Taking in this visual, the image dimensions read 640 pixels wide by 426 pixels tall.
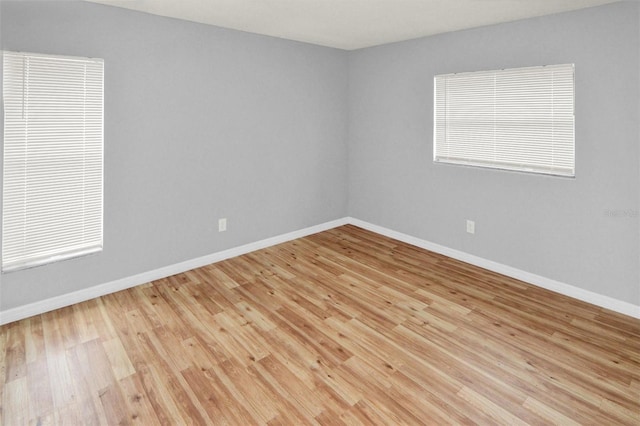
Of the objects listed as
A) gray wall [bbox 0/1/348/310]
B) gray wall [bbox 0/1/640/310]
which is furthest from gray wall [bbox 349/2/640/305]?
gray wall [bbox 0/1/348/310]

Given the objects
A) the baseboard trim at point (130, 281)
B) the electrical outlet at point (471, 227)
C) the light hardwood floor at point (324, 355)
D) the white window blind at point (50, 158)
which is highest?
the white window blind at point (50, 158)

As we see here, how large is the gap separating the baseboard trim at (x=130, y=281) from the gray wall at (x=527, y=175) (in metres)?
1.50

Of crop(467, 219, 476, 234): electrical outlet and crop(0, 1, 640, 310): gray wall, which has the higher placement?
crop(0, 1, 640, 310): gray wall

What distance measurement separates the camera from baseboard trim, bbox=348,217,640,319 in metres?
2.84

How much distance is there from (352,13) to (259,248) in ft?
8.60

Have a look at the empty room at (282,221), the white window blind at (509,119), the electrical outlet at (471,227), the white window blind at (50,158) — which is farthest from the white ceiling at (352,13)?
the electrical outlet at (471,227)

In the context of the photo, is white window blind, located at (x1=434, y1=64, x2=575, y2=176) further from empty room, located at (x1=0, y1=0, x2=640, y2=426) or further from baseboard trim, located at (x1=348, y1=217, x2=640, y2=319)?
baseboard trim, located at (x1=348, y1=217, x2=640, y2=319)

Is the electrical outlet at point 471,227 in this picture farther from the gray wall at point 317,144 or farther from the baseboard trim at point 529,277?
the baseboard trim at point 529,277

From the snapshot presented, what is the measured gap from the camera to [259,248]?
421cm

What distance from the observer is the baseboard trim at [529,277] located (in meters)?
2.84

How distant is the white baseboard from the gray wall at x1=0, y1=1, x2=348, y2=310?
6 centimetres

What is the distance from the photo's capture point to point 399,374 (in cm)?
214

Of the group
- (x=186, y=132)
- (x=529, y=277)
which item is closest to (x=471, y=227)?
(x=529, y=277)

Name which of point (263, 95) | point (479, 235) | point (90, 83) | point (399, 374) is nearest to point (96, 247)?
point (90, 83)
